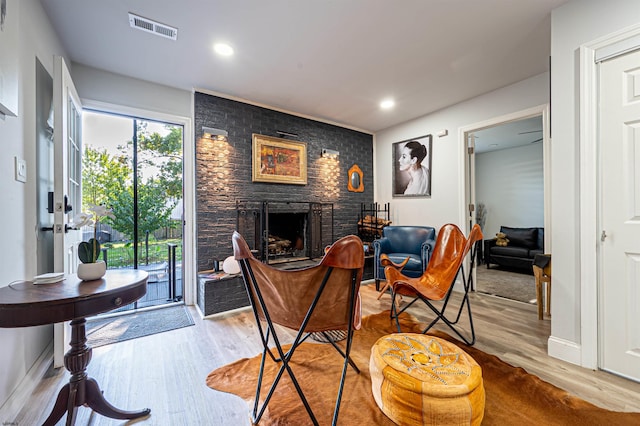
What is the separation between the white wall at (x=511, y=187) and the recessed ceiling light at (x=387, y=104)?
13.0 feet

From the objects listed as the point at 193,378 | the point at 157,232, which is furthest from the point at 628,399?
the point at 157,232

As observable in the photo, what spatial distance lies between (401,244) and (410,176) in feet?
3.85

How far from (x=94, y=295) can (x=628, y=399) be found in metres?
2.88

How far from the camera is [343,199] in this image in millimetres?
4633

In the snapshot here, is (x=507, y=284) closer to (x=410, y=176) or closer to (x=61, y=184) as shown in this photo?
(x=410, y=176)

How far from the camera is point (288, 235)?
4.14 m

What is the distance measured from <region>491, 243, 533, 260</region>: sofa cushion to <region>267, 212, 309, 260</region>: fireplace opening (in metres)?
3.77

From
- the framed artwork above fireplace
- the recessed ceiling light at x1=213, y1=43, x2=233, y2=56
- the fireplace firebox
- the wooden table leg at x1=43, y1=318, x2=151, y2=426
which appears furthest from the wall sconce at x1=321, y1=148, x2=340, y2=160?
the wooden table leg at x1=43, y1=318, x2=151, y2=426

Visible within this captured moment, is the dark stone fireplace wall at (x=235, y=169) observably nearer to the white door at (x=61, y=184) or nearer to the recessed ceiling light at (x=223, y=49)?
the recessed ceiling light at (x=223, y=49)

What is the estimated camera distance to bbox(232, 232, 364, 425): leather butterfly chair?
1.25 metres

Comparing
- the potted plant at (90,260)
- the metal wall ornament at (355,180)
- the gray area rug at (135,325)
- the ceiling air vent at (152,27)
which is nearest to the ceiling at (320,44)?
the ceiling air vent at (152,27)

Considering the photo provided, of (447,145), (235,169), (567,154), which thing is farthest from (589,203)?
(235,169)

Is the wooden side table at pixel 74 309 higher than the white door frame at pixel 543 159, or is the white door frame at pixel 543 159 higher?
the white door frame at pixel 543 159

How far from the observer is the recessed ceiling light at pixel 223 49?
2396mm
